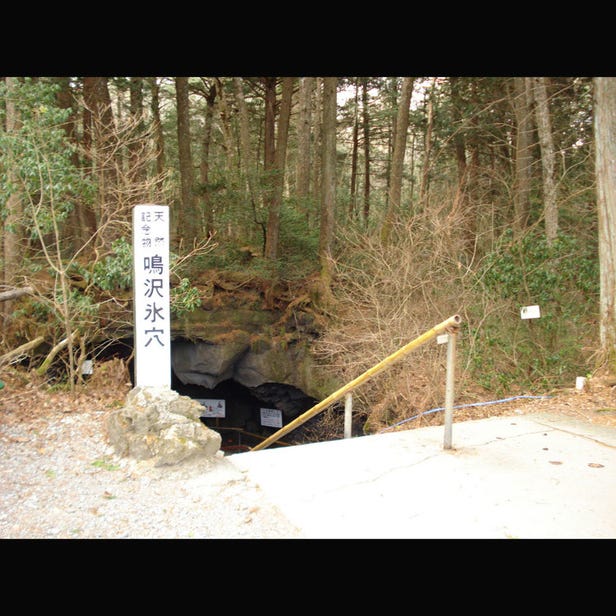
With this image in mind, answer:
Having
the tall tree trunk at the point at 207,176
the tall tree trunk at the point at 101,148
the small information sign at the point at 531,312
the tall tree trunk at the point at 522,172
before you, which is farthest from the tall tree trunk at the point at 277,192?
the small information sign at the point at 531,312

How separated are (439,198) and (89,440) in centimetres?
955

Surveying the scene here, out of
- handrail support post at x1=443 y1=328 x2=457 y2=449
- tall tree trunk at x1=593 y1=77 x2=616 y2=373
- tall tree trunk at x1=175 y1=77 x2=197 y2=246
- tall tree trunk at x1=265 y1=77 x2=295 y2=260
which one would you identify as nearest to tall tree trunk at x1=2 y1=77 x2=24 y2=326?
tall tree trunk at x1=175 y1=77 x2=197 y2=246

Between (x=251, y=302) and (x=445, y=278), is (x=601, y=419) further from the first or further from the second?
(x=251, y=302)

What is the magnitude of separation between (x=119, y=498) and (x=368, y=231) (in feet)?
33.2

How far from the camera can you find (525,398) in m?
6.69

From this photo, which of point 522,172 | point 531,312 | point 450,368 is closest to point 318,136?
point 522,172

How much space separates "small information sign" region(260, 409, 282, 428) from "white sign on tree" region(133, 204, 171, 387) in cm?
1137

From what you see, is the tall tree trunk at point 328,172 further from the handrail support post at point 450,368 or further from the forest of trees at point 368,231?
the handrail support post at point 450,368

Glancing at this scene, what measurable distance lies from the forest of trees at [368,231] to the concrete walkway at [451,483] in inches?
107

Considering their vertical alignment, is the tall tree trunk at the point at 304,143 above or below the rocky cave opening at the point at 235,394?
above

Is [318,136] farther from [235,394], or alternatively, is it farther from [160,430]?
[160,430]

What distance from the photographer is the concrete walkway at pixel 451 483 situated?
309cm

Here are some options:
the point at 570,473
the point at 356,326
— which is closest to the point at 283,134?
the point at 356,326

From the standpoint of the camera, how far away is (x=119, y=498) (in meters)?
3.70
